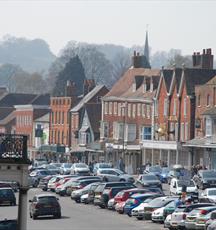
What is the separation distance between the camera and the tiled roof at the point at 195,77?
108625mm

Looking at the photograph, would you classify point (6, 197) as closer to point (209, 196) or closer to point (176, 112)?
point (209, 196)

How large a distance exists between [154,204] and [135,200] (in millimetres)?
3392

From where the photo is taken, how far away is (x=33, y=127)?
161m

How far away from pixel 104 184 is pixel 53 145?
3070 inches

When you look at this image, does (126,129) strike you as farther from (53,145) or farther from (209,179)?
(209,179)

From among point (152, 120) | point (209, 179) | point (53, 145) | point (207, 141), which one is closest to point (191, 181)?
point (209, 179)

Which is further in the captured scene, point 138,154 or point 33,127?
point 33,127

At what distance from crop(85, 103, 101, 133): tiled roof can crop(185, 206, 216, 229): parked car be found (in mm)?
87488

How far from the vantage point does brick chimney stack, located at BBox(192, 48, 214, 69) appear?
117 meters

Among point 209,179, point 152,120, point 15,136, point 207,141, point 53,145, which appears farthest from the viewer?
point 53,145

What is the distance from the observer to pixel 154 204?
190 feet

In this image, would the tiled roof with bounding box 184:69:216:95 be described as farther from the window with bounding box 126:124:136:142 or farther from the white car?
the white car

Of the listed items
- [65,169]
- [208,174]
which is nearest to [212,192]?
[208,174]

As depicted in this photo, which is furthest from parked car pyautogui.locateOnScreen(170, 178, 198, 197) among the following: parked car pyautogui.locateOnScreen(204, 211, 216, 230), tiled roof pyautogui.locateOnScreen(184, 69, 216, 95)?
tiled roof pyautogui.locateOnScreen(184, 69, 216, 95)
